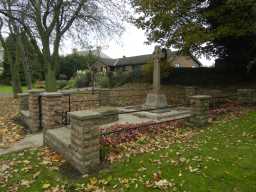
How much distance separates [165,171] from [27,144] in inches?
175

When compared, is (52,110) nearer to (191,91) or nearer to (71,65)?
(191,91)

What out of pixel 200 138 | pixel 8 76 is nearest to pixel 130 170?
pixel 200 138

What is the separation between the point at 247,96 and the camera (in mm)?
10695

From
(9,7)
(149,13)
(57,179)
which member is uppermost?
(9,7)

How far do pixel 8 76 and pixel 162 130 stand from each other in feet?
147

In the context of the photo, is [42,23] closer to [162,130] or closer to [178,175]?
[162,130]

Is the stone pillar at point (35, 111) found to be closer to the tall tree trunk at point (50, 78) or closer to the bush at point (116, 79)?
the tall tree trunk at point (50, 78)

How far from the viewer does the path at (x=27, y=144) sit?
21.9ft

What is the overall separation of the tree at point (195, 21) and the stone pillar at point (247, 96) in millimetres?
2787

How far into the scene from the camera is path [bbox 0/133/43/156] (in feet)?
21.9

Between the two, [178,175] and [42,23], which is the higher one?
[42,23]

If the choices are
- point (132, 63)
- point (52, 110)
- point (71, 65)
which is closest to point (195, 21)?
point (52, 110)

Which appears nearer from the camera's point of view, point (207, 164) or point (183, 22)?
point (207, 164)

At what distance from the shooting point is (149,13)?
44.2 feet
